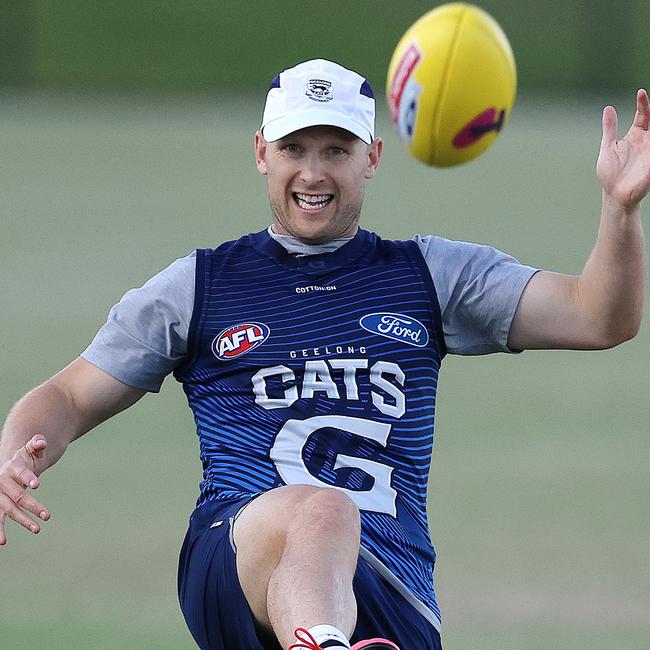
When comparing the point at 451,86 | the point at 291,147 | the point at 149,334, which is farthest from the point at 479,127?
the point at 149,334

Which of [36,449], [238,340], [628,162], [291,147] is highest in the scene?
[291,147]

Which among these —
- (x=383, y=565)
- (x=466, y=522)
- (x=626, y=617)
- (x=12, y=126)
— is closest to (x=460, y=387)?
(x=466, y=522)

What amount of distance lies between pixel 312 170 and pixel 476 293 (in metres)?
0.54

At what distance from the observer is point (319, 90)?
13.3ft

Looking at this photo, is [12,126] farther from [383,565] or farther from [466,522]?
[383,565]

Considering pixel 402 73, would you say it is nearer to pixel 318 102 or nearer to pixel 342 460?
pixel 318 102

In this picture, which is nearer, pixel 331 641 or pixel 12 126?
pixel 331 641

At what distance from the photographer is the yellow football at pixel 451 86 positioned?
390cm

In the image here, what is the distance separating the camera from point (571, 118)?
19891 mm

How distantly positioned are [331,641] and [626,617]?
2.60m

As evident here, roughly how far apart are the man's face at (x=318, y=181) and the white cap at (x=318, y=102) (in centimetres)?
4

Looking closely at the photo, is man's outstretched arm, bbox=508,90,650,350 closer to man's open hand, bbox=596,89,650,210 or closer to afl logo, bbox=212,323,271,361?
man's open hand, bbox=596,89,650,210

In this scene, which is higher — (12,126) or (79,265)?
(12,126)

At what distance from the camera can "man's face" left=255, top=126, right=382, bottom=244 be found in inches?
159
